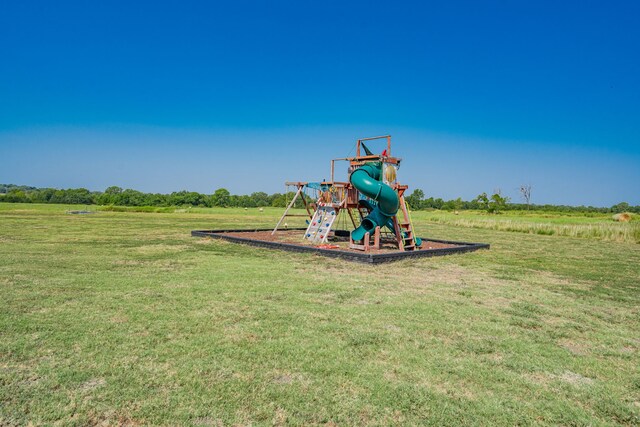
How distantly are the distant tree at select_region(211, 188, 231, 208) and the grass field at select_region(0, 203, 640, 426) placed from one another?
3083 inches

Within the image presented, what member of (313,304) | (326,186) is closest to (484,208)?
(326,186)

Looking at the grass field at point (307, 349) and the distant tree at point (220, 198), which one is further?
the distant tree at point (220, 198)

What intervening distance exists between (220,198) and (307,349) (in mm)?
86256

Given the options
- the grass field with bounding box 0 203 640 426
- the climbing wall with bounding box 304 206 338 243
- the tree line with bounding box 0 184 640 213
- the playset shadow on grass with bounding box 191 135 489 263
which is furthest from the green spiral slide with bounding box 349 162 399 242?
the tree line with bounding box 0 184 640 213

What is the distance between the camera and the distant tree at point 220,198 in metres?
84.9

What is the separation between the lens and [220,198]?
87.4 m

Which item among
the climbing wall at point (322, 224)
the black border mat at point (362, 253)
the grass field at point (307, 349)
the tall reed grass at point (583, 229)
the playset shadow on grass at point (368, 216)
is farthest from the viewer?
the tall reed grass at point (583, 229)

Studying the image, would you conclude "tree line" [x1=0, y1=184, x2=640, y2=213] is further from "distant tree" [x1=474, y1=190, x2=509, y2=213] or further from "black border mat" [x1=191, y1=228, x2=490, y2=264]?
"black border mat" [x1=191, y1=228, x2=490, y2=264]

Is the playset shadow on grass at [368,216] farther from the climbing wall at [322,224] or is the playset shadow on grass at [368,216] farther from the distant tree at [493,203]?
the distant tree at [493,203]

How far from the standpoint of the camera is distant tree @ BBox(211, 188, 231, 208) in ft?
278

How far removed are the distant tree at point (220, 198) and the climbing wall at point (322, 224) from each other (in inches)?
2804

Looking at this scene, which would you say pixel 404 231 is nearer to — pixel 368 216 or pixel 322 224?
pixel 368 216

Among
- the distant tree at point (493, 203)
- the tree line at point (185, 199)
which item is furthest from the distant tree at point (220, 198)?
the distant tree at point (493, 203)

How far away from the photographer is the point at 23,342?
4023 millimetres
